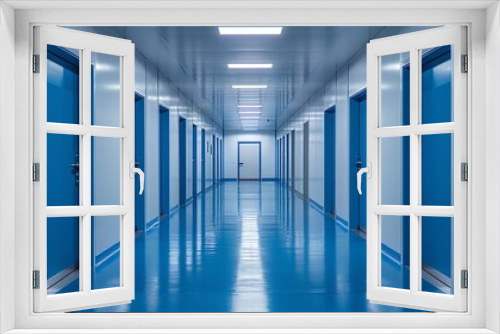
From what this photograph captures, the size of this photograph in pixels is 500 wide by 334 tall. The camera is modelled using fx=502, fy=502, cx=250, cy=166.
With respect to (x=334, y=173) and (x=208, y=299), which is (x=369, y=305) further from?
(x=334, y=173)

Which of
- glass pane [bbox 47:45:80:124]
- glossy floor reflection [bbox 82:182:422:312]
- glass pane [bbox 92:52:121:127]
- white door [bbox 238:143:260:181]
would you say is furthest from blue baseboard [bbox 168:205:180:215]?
white door [bbox 238:143:260:181]

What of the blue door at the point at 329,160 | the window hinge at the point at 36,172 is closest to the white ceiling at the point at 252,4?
the window hinge at the point at 36,172

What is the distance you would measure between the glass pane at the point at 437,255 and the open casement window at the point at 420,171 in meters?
0.01

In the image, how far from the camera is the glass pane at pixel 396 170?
6.25 metres

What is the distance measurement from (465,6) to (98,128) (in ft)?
9.39

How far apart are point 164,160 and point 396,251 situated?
6.76 m

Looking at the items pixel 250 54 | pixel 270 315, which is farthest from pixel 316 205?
pixel 270 315

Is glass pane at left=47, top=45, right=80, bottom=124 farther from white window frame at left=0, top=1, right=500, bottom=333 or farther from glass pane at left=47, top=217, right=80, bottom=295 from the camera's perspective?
white window frame at left=0, top=1, right=500, bottom=333

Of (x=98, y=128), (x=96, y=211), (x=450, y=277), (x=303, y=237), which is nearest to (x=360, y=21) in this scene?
(x=98, y=128)

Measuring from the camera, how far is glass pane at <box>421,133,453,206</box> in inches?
206

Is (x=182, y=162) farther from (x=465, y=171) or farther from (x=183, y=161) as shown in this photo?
(x=465, y=171)

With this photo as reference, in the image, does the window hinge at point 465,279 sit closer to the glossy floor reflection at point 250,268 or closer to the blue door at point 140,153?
the glossy floor reflection at point 250,268

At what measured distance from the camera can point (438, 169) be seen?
554 centimetres

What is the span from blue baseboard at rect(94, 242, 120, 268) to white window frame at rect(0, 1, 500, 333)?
2.57 metres
